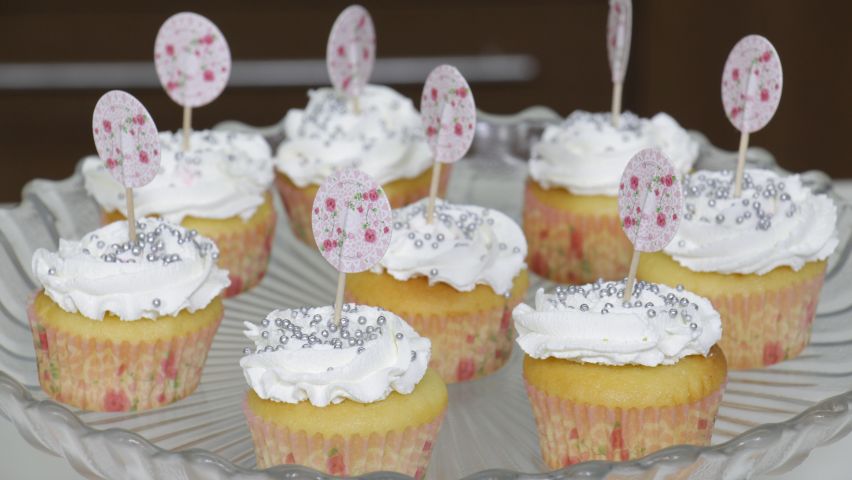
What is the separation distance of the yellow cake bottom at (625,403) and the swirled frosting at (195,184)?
1052mm

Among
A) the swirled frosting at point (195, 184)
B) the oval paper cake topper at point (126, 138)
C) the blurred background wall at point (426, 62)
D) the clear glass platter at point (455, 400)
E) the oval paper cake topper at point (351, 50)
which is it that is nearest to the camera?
the clear glass platter at point (455, 400)

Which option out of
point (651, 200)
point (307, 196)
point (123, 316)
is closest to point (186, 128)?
point (307, 196)

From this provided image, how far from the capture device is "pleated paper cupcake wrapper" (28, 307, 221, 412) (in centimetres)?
275

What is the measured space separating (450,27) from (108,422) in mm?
2991

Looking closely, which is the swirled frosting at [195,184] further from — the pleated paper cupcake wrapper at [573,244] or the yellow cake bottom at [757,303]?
the yellow cake bottom at [757,303]

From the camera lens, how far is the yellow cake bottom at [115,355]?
9.00ft

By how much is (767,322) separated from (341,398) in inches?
42.6

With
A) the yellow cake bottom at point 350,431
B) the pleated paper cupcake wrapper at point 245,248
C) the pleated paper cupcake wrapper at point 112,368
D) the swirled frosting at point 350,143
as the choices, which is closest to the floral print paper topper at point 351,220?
the yellow cake bottom at point 350,431

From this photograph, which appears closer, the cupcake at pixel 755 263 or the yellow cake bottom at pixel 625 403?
the yellow cake bottom at pixel 625 403

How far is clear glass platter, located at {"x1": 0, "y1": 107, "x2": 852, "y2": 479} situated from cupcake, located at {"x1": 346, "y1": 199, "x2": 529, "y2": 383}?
9cm

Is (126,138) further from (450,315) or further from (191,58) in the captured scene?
(450,315)

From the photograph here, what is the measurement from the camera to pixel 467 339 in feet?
9.66

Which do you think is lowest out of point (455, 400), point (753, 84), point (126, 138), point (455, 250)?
point (455, 400)

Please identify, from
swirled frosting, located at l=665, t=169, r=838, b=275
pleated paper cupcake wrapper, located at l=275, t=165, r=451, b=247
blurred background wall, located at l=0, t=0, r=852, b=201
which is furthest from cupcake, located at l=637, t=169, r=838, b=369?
blurred background wall, located at l=0, t=0, r=852, b=201
